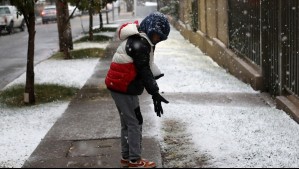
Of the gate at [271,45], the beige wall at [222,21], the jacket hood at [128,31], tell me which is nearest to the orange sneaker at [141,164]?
the jacket hood at [128,31]

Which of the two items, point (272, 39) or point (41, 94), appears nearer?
point (272, 39)

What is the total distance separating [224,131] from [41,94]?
4273 mm

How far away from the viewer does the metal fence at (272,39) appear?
712 centimetres

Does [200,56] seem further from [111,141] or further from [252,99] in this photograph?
[111,141]

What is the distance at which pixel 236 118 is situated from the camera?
22.4 ft

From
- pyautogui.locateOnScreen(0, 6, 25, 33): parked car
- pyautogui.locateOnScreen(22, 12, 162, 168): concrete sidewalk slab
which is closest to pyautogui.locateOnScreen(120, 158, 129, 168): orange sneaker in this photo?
pyautogui.locateOnScreen(22, 12, 162, 168): concrete sidewalk slab

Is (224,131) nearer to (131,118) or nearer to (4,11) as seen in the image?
(131,118)

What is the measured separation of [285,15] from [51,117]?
3.83 m

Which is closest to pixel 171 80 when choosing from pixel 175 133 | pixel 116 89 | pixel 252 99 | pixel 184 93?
pixel 184 93

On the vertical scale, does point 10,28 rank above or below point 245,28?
below

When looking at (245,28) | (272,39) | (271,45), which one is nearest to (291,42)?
(272,39)

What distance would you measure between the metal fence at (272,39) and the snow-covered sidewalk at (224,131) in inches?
18.3

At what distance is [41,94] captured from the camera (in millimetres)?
9211

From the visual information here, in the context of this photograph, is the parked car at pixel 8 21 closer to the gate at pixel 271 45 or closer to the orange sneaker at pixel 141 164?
the gate at pixel 271 45
